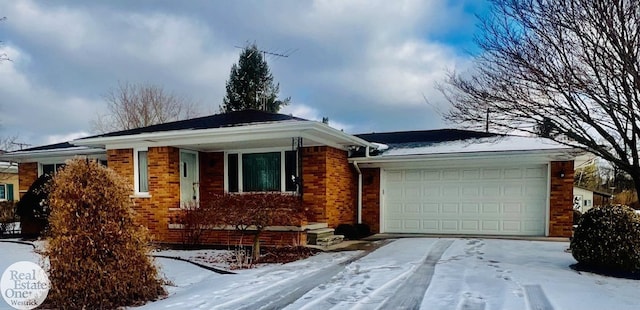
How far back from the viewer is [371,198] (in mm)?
12102

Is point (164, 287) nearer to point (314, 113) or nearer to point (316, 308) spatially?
point (316, 308)

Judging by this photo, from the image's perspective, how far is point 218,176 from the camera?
11.6 m

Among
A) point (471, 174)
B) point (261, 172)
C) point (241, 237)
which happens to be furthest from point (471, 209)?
point (241, 237)

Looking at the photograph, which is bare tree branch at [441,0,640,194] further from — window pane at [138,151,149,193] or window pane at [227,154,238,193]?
window pane at [138,151,149,193]

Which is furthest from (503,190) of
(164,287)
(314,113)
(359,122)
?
(314,113)

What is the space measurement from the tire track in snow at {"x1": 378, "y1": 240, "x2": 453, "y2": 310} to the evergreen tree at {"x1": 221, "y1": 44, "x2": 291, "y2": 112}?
69.9 ft

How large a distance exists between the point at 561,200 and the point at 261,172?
8042 mm

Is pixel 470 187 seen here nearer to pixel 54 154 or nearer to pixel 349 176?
pixel 349 176

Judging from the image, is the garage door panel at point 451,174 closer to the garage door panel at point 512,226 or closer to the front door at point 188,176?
the garage door panel at point 512,226

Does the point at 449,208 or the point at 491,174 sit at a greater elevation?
the point at 491,174

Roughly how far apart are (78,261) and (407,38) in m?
9.15

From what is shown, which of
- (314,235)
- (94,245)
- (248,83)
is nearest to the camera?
(94,245)

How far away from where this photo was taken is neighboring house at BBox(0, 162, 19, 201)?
2020 cm

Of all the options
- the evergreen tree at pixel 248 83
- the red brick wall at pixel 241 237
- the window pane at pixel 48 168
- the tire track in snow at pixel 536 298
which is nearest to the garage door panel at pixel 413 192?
the red brick wall at pixel 241 237
